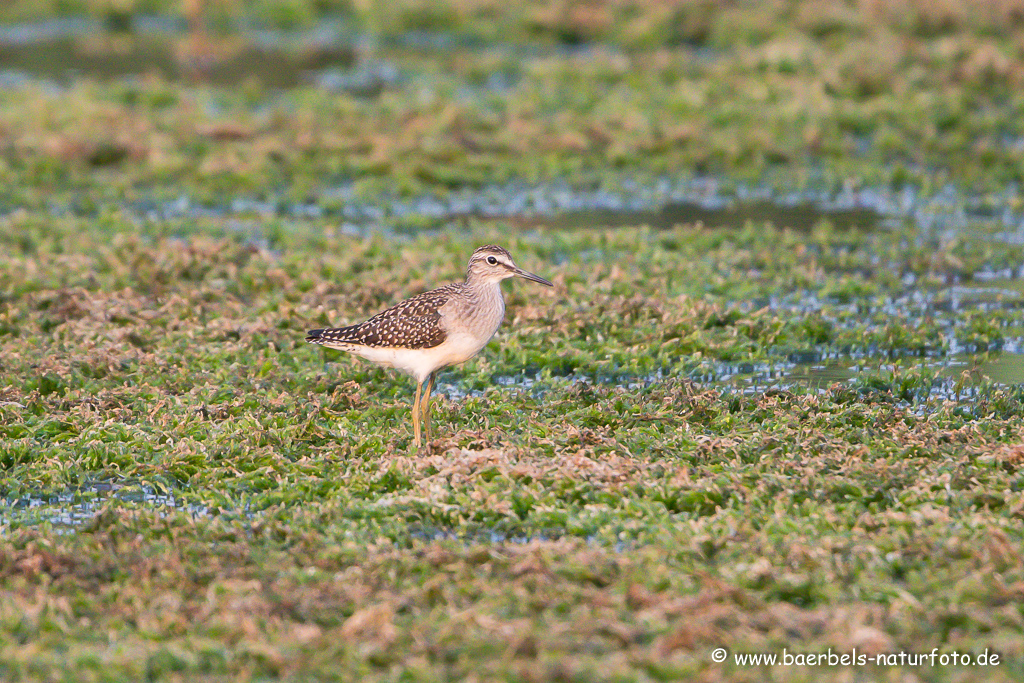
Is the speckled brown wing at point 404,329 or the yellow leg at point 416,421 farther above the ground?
the speckled brown wing at point 404,329

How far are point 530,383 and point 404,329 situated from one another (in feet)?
5.52

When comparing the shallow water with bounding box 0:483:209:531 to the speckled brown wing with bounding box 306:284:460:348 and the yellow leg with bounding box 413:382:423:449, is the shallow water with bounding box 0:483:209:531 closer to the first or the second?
the yellow leg with bounding box 413:382:423:449

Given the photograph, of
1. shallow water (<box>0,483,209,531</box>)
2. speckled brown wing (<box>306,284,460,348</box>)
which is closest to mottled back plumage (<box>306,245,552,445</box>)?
speckled brown wing (<box>306,284,460,348</box>)

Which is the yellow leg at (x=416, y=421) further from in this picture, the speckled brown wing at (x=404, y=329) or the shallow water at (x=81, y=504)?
the shallow water at (x=81, y=504)

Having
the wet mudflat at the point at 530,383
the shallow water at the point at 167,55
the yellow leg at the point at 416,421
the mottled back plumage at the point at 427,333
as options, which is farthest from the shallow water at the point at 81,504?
the shallow water at the point at 167,55

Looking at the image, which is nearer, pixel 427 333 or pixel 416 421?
pixel 416 421

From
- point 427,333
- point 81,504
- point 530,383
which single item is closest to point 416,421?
point 427,333

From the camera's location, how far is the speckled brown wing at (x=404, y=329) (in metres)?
8.90

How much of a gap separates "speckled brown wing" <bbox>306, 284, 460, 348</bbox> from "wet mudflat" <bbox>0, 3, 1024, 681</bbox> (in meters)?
0.54

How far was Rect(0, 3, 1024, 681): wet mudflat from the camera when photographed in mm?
6316

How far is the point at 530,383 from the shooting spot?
1034cm

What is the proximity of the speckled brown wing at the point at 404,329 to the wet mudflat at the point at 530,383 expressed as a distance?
538 mm

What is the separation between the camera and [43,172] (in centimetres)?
1702

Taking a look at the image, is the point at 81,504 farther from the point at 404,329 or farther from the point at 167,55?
the point at 167,55
